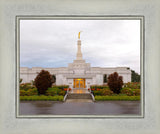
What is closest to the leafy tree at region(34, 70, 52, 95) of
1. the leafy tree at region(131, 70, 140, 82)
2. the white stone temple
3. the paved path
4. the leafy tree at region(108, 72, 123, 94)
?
the paved path

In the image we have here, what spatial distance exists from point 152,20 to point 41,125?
5627 mm

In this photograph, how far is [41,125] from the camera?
572 cm

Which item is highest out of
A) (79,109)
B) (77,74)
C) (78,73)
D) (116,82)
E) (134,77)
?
(78,73)

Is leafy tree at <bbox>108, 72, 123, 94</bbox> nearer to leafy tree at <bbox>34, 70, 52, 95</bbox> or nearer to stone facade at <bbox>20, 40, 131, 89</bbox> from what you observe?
leafy tree at <bbox>34, 70, 52, 95</bbox>

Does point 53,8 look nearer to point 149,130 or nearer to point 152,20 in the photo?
point 152,20

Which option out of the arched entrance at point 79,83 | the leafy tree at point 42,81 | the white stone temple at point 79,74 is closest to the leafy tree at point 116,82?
the leafy tree at point 42,81

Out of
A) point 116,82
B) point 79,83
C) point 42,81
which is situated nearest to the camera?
point 42,81

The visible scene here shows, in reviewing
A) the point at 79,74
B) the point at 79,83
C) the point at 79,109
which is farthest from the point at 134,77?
the point at 79,109

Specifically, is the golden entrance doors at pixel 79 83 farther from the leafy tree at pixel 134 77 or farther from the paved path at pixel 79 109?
the paved path at pixel 79 109

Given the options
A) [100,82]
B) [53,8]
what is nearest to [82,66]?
[100,82]

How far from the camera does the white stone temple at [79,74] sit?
25.0 meters

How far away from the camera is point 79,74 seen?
26.3 meters

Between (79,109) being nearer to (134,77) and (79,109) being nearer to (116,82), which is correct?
(116,82)

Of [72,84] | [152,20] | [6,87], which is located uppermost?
[152,20]
